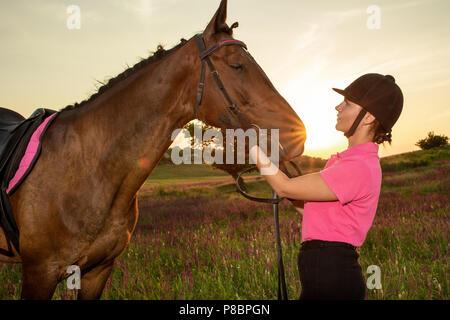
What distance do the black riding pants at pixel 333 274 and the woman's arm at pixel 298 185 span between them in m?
0.36

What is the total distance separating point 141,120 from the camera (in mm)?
2332

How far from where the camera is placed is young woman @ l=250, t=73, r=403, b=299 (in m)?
1.82

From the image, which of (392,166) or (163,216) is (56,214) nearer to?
(163,216)

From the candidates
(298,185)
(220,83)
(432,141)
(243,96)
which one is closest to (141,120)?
(220,83)

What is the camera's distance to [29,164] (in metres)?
2.31

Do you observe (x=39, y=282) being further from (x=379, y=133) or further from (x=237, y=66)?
(x=379, y=133)

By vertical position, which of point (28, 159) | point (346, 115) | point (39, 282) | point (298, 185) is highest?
point (346, 115)

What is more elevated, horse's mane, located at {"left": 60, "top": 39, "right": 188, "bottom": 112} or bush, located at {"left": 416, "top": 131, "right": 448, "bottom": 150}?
bush, located at {"left": 416, "top": 131, "right": 448, "bottom": 150}

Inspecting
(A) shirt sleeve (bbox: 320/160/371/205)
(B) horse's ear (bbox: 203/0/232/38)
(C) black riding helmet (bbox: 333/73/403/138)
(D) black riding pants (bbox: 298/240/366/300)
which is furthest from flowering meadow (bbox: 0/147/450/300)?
(B) horse's ear (bbox: 203/0/232/38)

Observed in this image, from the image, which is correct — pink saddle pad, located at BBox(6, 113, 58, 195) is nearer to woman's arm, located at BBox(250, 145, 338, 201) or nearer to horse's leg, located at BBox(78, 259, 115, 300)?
horse's leg, located at BBox(78, 259, 115, 300)

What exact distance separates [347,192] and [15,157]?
2.78m

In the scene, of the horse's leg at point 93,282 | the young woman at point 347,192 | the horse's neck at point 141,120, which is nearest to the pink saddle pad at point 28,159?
the horse's neck at point 141,120

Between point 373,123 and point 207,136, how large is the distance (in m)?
1.38
